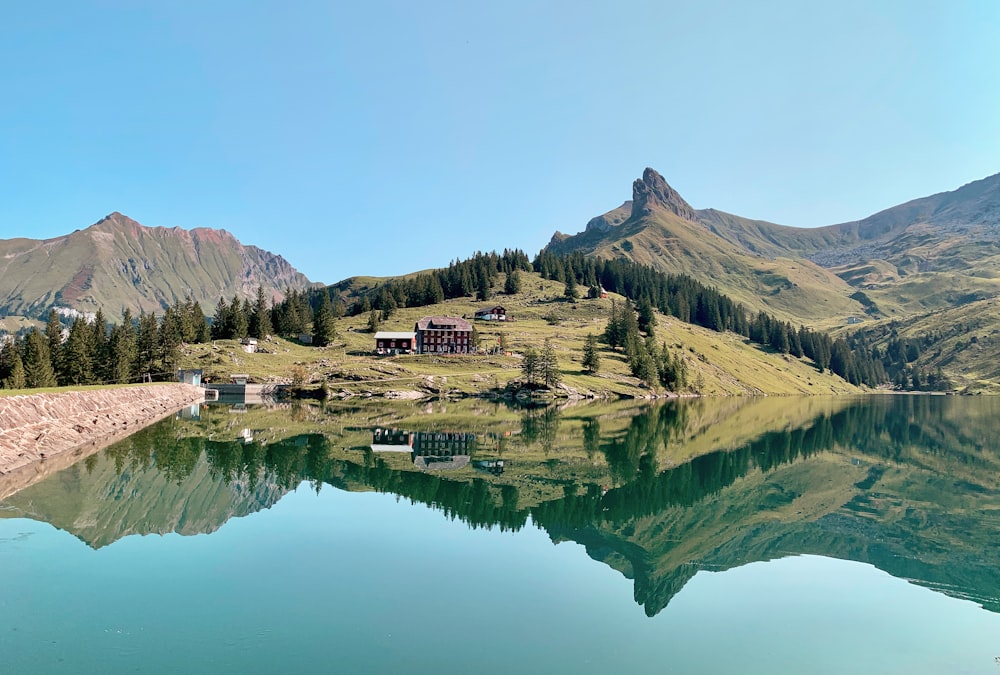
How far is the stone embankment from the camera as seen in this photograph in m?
41.0

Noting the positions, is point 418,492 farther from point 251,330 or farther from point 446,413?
point 251,330

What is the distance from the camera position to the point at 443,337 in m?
168

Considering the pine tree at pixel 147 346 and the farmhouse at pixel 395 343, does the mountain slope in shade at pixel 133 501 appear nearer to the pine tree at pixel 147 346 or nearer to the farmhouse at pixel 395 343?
the pine tree at pixel 147 346

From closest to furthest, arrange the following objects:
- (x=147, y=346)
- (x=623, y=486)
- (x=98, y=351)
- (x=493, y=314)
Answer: (x=623, y=486)
(x=98, y=351)
(x=147, y=346)
(x=493, y=314)

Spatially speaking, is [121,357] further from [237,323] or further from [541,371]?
[541,371]

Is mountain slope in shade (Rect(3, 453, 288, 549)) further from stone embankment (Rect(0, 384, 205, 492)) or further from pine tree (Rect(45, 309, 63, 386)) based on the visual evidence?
pine tree (Rect(45, 309, 63, 386))

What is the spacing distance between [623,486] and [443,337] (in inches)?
5080

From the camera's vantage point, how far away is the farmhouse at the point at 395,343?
161750 millimetres

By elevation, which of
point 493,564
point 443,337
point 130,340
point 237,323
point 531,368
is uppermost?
point 237,323

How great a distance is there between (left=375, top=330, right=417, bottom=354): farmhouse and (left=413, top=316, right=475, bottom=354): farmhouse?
4.15 meters

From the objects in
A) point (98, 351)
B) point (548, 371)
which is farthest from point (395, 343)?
point (98, 351)

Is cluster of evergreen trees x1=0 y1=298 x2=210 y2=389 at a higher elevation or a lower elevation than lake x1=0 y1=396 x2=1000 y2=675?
higher

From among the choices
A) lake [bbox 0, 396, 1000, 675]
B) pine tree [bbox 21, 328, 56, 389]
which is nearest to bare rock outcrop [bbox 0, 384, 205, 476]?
lake [bbox 0, 396, 1000, 675]

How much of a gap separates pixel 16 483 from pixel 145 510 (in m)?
10.7
